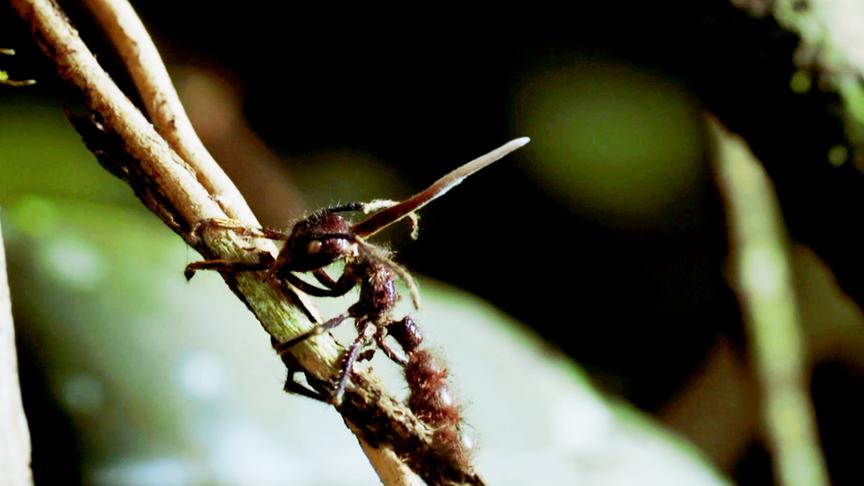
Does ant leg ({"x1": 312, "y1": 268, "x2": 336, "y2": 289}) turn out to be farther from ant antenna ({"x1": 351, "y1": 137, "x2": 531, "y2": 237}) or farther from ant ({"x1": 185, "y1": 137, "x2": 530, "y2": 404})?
ant antenna ({"x1": 351, "y1": 137, "x2": 531, "y2": 237})

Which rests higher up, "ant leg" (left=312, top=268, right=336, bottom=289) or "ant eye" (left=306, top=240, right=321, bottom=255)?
"ant eye" (left=306, top=240, right=321, bottom=255)

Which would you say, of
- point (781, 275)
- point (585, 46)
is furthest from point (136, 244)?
point (781, 275)

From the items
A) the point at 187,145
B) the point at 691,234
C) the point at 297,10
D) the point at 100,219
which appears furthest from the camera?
the point at 691,234

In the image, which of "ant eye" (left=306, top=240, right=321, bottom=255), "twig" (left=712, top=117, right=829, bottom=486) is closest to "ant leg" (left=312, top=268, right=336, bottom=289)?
"ant eye" (left=306, top=240, right=321, bottom=255)

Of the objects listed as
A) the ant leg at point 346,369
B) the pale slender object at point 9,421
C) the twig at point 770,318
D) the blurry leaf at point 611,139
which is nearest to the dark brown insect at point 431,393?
the ant leg at point 346,369

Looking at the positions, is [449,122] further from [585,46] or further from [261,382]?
[261,382]

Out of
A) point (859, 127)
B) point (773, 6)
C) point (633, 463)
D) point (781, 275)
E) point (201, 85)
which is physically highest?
point (201, 85)

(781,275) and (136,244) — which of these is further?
(781,275)
